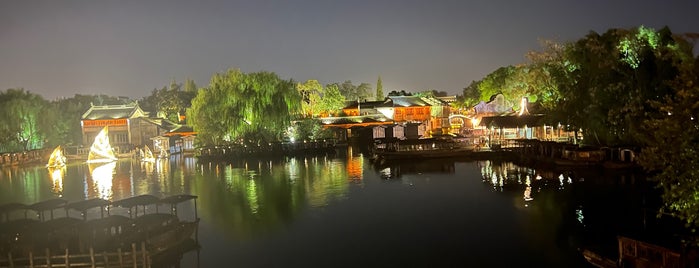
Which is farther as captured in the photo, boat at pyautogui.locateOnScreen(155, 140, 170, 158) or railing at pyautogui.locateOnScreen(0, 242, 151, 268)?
boat at pyautogui.locateOnScreen(155, 140, 170, 158)

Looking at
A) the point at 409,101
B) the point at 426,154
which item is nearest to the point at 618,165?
the point at 426,154

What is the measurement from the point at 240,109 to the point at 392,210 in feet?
96.6

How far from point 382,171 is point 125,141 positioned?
39042mm

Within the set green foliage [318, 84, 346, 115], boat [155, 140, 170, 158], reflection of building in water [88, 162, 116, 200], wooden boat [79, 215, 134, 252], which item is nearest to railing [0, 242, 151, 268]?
wooden boat [79, 215, 134, 252]

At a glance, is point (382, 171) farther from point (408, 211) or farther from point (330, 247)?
point (330, 247)

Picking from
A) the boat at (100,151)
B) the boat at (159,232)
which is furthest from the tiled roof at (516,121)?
the boat at (100,151)

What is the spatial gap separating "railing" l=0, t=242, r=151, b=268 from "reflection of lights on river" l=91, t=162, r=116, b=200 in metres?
14.1

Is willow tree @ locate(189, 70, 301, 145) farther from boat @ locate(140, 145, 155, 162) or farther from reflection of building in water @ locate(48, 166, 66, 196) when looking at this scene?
reflection of building in water @ locate(48, 166, 66, 196)

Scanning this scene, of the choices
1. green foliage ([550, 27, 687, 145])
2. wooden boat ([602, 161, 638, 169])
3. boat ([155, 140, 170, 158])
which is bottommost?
wooden boat ([602, 161, 638, 169])

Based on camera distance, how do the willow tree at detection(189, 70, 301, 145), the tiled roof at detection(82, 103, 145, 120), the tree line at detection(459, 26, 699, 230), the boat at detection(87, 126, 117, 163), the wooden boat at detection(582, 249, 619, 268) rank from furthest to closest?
the tiled roof at detection(82, 103, 145, 120) < the boat at detection(87, 126, 117, 163) < the willow tree at detection(189, 70, 301, 145) < the tree line at detection(459, 26, 699, 230) < the wooden boat at detection(582, 249, 619, 268)

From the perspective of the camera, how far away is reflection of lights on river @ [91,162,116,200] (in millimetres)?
30628

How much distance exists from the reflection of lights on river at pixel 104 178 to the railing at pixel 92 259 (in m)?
14.1

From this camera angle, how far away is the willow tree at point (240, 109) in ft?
163

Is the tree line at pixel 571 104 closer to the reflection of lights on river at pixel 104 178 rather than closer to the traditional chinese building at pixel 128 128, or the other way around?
the traditional chinese building at pixel 128 128
